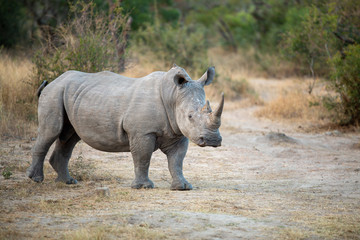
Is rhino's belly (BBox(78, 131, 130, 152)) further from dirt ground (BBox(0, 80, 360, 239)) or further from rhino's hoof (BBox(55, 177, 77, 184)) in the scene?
rhino's hoof (BBox(55, 177, 77, 184))

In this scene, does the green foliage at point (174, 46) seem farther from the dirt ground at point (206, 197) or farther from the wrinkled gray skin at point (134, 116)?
the wrinkled gray skin at point (134, 116)

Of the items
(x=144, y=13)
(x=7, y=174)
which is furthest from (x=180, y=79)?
(x=144, y=13)

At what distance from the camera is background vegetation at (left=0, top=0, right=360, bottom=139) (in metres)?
10.8

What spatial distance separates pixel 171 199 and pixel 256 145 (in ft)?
16.2

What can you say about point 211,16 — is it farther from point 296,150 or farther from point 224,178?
point 224,178

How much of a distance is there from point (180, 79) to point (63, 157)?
2081mm

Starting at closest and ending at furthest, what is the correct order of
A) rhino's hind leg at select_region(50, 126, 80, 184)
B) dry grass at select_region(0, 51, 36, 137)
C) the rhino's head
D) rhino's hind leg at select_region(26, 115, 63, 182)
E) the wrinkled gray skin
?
the rhino's head → the wrinkled gray skin → rhino's hind leg at select_region(26, 115, 63, 182) → rhino's hind leg at select_region(50, 126, 80, 184) → dry grass at select_region(0, 51, 36, 137)

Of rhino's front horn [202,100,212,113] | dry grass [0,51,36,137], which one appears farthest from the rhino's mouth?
dry grass [0,51,36,137]

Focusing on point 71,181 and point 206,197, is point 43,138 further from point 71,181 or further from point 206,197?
point 206,197

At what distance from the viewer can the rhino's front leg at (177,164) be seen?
659 centimetres

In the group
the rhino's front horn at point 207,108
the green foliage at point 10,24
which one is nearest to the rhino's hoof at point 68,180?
the rhino's front horn at point 207,108

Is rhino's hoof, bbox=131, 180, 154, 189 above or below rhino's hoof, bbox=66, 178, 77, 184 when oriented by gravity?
above

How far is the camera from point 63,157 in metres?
7.22

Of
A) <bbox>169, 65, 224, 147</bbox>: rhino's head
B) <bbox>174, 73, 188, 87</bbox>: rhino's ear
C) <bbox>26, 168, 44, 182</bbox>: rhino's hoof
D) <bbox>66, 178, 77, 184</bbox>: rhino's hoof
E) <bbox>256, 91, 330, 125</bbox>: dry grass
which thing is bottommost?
<bbox>256, 91, 330, 125</bbox>: dry grass
